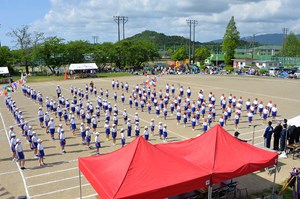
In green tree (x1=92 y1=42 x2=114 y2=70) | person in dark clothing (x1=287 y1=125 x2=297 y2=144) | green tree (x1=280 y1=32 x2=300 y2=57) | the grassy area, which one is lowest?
the grassy area

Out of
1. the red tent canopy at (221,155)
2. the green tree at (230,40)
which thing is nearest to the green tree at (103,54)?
the green tree at (230,40)

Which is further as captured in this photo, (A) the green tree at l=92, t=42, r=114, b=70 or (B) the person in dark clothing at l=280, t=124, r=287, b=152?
(A) the green tree at l=92, t=42, r=114, b=70

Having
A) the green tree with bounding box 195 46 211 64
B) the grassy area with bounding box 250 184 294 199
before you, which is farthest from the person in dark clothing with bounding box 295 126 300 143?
the green tree with bounding box 195 46 211 64

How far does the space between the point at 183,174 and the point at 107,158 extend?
2.19m

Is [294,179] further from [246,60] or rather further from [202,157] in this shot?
[246,60]

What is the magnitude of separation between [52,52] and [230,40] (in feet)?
121

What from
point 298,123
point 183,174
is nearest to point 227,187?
point 183,174

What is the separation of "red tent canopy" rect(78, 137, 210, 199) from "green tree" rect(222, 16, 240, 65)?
58.3 metres

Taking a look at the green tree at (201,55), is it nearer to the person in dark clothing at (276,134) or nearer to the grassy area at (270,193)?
the person in dark clothing at (276,134)

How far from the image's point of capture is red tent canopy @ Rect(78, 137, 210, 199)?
6449mm

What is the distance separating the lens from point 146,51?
205ft

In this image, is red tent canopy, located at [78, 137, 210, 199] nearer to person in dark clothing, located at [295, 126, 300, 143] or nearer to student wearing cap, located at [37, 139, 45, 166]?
student wearing cap, located at [37, 139, 45, 166]

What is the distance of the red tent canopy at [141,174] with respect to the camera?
21.2ft

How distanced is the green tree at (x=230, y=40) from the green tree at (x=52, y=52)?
112 ft
